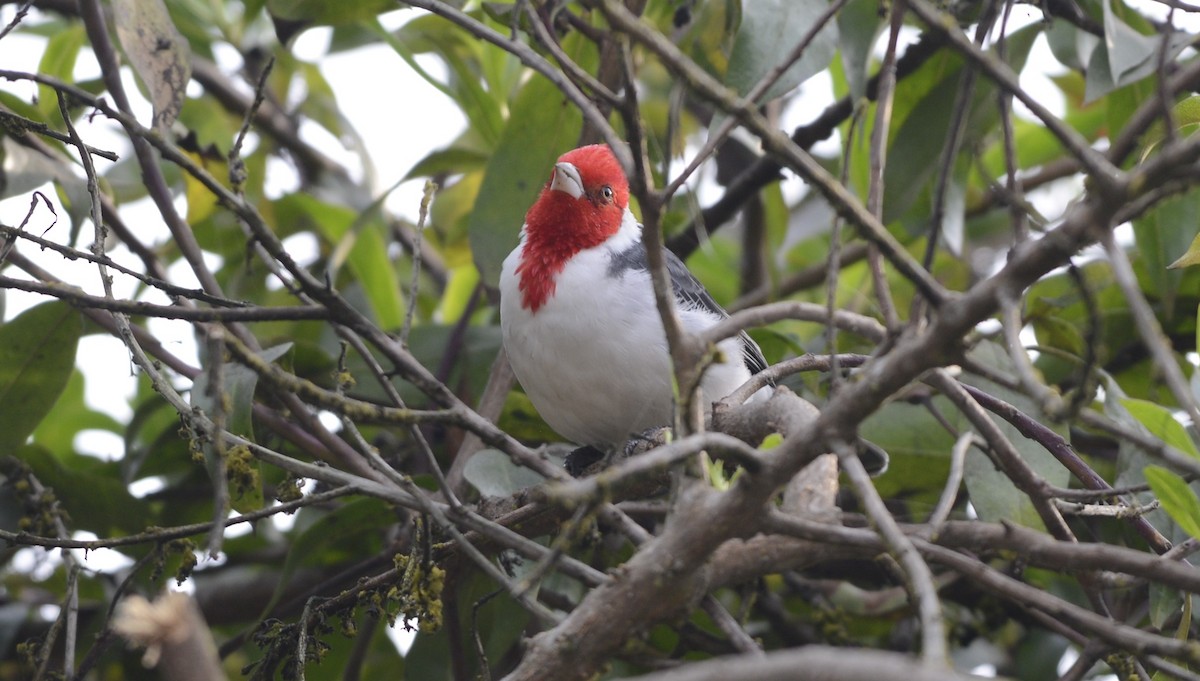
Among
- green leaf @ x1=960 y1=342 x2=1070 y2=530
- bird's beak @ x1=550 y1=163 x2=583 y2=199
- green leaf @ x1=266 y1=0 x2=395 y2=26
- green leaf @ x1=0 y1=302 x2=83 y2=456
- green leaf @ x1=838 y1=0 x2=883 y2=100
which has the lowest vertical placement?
green leaf @ x1=960 y1=342 x2=1070 y2=530

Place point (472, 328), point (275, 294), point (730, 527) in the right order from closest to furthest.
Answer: point (730, 527) < point (472, 328) < point (275, 294)

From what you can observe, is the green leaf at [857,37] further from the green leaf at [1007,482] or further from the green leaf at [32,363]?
the green leaf at [32,363]

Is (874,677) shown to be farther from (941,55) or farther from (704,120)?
(704,120)

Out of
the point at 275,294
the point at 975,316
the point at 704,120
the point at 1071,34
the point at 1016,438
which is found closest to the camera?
the point at 975,316

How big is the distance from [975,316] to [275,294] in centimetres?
323

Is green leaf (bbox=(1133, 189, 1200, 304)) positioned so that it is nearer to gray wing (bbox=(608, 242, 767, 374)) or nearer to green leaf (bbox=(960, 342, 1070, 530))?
green leaf (bbox=(960, 342, 1070, 530))

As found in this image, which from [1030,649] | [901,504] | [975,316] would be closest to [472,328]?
[901,504]

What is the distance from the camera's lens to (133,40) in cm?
290

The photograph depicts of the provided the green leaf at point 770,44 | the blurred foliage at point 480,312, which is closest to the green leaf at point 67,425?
the blurred foliage at point 480,312

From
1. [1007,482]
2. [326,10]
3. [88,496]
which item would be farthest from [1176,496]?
[88,496]

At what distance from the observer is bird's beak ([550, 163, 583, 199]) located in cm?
326

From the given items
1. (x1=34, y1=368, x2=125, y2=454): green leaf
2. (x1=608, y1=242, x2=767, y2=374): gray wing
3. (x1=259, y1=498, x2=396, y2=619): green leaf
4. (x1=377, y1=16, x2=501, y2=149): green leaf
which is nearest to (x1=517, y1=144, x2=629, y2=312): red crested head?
(x1=608, y1=242, x2=767, y2=374): gray wing

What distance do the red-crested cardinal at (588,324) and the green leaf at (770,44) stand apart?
0.62 meters

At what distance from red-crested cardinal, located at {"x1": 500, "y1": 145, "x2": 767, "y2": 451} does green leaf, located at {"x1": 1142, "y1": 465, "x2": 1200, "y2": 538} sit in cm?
113
